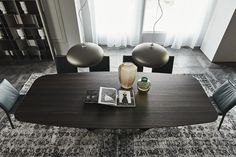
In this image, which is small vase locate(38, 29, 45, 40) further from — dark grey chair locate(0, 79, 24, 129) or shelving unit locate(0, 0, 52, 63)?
A: dark grey chair locate(0, 79, 24, 129)

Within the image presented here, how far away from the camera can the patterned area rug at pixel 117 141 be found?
6.40ft

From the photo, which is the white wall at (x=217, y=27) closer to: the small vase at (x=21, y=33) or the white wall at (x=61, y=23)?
the white wall at (x=61, y=23)

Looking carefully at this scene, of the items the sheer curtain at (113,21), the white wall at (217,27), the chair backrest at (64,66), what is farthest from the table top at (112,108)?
the sheer curtain at (113,21)

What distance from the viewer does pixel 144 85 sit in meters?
1.67

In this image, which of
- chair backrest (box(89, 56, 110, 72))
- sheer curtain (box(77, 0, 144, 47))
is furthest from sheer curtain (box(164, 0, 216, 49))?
chair backrest (box(89, 56, 110, 72))

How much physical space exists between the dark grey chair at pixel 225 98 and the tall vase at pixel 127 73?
42.6 inches

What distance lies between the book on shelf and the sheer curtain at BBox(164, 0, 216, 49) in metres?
2.48

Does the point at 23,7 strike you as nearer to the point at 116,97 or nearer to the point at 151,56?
the point at 116,97

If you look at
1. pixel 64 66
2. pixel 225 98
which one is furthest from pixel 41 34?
pixel 225 98

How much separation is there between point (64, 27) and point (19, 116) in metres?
2.20

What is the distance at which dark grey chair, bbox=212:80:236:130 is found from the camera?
5.72 feet

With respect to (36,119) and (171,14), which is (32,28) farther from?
(171,14)

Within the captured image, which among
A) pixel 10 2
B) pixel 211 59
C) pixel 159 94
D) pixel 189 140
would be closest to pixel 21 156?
pixel 159 94

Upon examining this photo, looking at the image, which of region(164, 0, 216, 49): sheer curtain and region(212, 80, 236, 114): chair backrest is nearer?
region(212, 80, 236, 114): chair backrest
